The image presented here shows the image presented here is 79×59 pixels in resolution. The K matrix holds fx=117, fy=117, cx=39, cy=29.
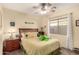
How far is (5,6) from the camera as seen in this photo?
1996mm

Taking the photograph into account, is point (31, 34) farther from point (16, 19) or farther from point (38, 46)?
point (16, 19)

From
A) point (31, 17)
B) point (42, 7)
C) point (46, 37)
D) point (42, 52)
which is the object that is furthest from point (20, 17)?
point (42, 52)

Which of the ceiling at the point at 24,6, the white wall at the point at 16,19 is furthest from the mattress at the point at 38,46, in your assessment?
the ceiling at the point at 24,6

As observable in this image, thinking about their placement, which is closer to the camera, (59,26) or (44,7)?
(44,7)

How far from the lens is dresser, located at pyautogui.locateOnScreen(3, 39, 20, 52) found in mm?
2016

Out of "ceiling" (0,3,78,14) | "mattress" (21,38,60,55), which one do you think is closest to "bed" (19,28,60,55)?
"mattress" (21,38,60,55)

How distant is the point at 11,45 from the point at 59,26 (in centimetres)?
93

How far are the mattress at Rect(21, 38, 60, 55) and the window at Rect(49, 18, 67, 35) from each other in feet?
0.57

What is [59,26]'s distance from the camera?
2.15 metres

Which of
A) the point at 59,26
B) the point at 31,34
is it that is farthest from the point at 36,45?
the point at 59,26

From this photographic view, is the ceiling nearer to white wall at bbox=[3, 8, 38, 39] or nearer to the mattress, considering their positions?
white wall at bbox=[3, 8, 38, 39]

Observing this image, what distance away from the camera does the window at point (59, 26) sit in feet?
6.83

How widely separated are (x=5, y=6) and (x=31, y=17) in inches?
19.0

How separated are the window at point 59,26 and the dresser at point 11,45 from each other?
65 centimetres
